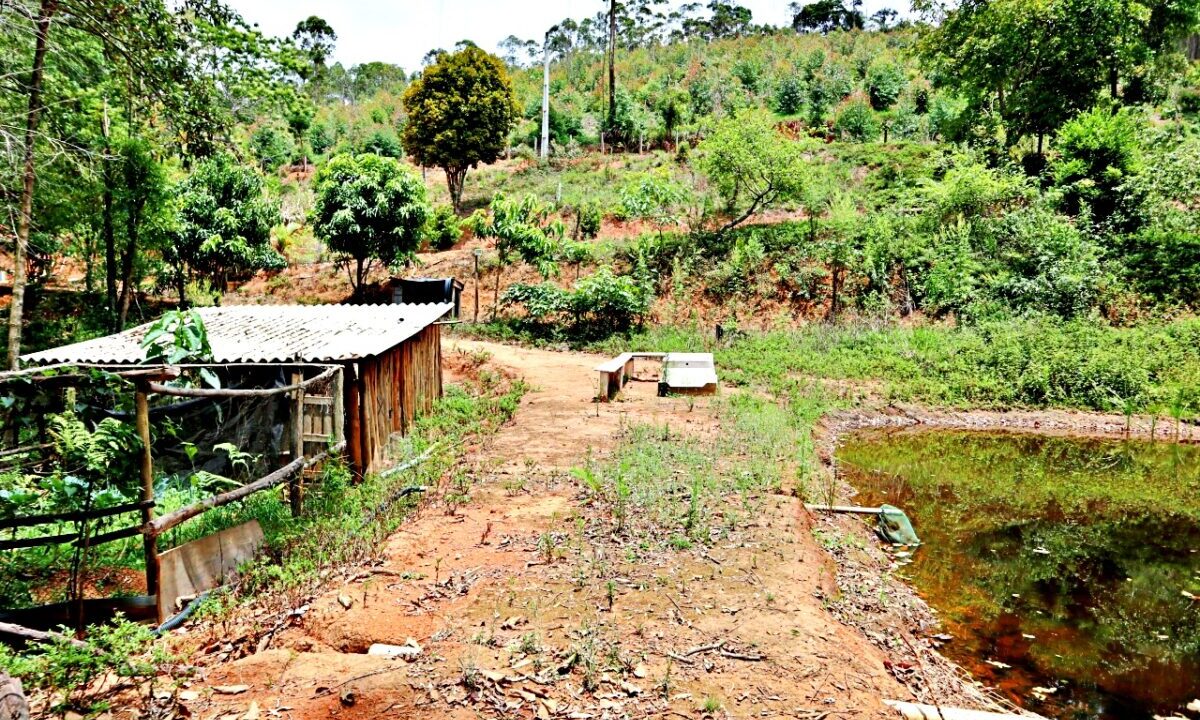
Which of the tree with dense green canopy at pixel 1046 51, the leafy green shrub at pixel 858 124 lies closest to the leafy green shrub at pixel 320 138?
the leafy green shrub at pixel 858 124

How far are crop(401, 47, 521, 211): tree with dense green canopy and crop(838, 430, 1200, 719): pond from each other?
2133cm

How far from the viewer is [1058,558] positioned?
6781 mm

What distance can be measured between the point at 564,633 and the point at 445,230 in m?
22.7

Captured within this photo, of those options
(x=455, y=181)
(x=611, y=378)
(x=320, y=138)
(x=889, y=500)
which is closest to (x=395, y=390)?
(x=611, y=378)

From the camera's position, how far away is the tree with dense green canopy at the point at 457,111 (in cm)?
2716

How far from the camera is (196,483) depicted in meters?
5.45

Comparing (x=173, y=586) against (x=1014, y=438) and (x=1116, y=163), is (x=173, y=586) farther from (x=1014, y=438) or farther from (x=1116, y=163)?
(x=1116, y=163)

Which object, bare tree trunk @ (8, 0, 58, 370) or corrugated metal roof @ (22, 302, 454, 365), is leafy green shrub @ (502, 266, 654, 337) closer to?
corrugated metal roof @ (22, 302, 454, 365)

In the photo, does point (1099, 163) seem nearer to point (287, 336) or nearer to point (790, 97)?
point (790, 97)

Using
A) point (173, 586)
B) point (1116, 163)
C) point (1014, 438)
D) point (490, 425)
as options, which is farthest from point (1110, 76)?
point (173, 586)

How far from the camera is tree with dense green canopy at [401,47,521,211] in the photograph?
27.2 metres

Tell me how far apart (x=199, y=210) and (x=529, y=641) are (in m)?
20.2

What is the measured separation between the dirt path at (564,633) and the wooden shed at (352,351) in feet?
6.46

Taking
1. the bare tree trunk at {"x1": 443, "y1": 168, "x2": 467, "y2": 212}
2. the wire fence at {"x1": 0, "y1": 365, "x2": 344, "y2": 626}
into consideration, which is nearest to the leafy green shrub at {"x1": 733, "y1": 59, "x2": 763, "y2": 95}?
the bare tree trunk at {"x1": 443, "y1": 168, "x2": 467, "y2": 212}
